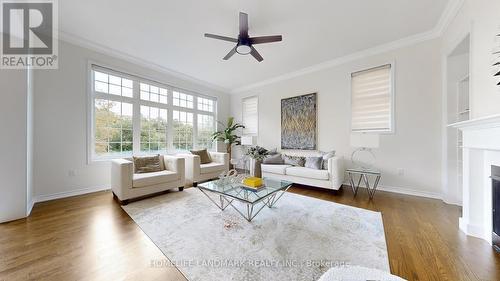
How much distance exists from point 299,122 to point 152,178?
3.57 metres

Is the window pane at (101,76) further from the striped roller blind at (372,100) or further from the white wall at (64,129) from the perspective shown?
the striped roller blind at (372,100)

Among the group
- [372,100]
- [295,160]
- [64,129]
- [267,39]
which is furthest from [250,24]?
[64,129]

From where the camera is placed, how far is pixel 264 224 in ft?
7.21

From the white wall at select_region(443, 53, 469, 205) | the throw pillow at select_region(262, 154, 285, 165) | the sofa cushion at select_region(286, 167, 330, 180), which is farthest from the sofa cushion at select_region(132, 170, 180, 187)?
the white wall at select_region(443, 53, 469, 205)

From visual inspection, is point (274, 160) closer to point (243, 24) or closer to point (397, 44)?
point (243, 24)

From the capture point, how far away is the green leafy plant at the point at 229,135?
5836mm

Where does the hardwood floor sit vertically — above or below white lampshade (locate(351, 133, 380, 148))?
below

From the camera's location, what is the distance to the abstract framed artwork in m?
4.51

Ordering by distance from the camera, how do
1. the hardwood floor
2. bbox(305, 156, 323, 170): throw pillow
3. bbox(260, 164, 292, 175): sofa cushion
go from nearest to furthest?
the hardwood floor → bbox(305, 156, 323, 170): throw pillow → bbox(260, 164, 292, 175): sofa cushion

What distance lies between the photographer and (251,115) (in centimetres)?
593

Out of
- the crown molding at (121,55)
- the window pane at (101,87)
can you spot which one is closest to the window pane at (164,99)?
the crown molding at (121,55)

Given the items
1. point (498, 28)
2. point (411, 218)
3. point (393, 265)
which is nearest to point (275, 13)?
point (498, 28)

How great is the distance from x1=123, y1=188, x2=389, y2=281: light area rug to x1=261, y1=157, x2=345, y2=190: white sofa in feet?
2.06

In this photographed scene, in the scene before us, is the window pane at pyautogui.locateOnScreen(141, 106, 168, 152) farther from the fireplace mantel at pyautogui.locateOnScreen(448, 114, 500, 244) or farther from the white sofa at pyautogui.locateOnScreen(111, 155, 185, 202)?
the fireplace mantel at pyautogui.locateOnScreen(448, 114, 500, 244)
